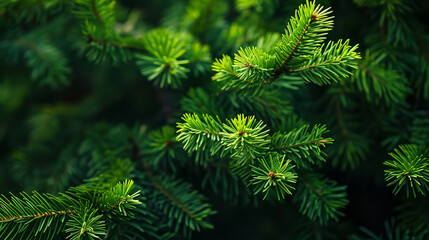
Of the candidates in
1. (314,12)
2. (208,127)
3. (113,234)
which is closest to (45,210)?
(113,234)

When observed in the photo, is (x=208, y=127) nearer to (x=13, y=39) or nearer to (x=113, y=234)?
(x=113, y=234)

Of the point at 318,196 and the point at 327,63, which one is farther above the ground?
the point at 327,63

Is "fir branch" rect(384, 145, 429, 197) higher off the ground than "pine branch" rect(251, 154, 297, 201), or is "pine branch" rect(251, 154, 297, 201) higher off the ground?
"fir branch" rect(384, 145, 429, 197)

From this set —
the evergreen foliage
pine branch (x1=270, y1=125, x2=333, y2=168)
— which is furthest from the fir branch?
pine branch (x1=270, y1=125, x2=333, y2=168)

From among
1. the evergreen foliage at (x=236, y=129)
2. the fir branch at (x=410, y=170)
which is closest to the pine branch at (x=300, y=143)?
the evergreen foliage at (x=236, y=129)

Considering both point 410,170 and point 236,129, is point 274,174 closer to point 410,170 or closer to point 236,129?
point 236,129

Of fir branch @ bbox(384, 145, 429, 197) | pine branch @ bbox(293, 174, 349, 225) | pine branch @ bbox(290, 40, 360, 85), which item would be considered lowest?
pine branch @ bbox(293, 174, 349, 225)

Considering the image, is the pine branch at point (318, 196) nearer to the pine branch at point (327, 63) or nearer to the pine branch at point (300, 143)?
the pine branch at point (300, 143)

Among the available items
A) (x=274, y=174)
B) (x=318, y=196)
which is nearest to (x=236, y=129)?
(x=274, y=174)

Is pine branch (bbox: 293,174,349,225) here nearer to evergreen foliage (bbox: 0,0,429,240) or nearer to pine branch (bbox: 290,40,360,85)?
evergreen foliage (bbox: 0,0,429,240)
